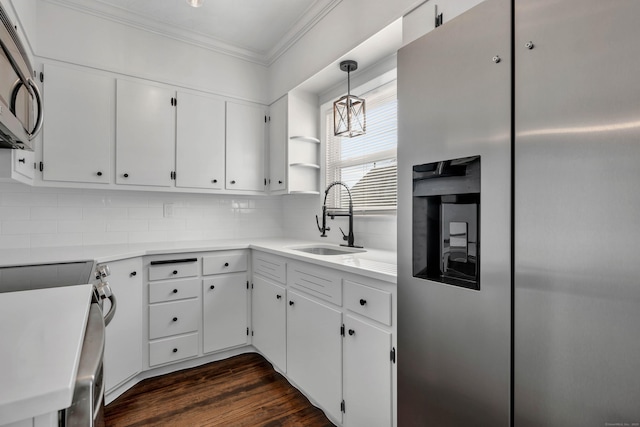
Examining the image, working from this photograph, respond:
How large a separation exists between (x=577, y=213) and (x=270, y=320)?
2.12 meters

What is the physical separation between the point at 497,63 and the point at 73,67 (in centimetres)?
276

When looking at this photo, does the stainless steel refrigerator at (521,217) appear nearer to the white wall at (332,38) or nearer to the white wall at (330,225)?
the white wall at (332,38)

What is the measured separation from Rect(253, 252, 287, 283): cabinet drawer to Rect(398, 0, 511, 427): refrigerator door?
116 centimetres

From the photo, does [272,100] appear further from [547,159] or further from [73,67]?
[547,159]

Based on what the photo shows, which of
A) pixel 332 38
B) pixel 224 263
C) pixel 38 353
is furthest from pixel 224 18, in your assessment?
pixel 38 353

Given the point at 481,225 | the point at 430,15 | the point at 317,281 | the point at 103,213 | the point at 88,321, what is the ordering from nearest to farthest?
the point at 88,321 < the point at 481,225 < the point at 430,15 < the point at 317,281 < the point at 103,213

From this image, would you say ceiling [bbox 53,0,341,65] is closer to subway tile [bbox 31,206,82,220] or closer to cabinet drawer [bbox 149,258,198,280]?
subway tile [bbox 31,206,82,220]

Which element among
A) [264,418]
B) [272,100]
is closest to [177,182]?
[272,100]

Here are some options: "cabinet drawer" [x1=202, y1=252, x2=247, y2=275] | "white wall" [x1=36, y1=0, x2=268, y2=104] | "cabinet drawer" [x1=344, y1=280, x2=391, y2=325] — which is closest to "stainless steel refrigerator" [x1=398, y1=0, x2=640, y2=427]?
"cabinet drawer" [x1=344, y1=280, x2=391, y2=325]

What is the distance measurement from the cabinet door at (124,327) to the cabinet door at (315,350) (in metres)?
1.09

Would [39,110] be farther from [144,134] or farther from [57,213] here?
[57,213]

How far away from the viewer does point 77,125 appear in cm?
229

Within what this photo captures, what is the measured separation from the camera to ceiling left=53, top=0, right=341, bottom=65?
235 centimetres

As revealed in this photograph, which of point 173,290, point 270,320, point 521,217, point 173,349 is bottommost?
point 173,349
